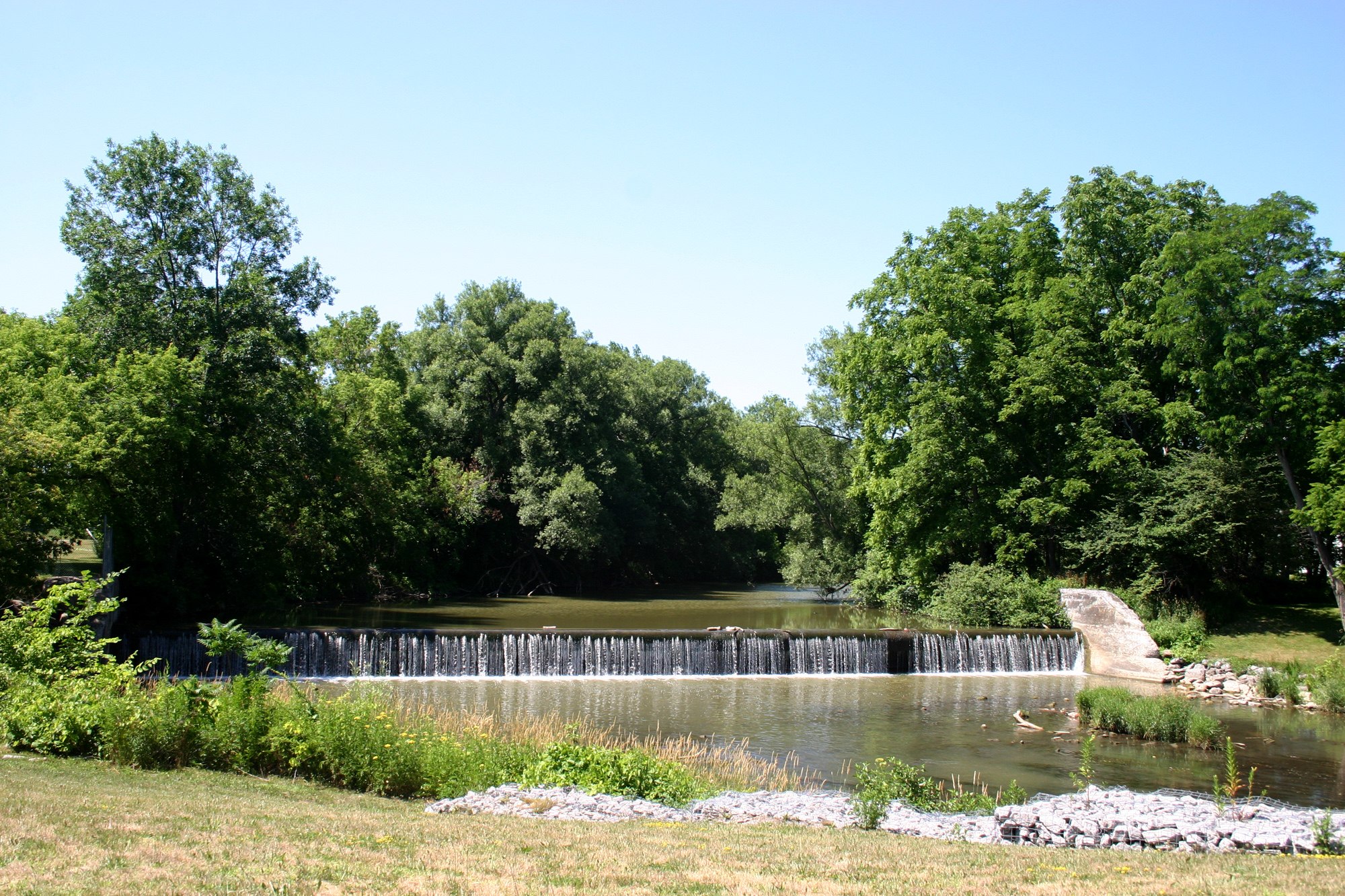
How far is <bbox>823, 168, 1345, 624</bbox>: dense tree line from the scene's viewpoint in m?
23.5

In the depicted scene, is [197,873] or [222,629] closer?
[197,873]

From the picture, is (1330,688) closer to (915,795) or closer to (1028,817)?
(915,795)

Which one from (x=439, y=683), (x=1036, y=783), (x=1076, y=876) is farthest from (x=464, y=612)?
(x=1076, y=876)

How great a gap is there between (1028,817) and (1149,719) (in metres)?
8.43

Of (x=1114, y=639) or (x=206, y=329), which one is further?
(x=206, y=329)

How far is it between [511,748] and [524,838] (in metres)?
3.75

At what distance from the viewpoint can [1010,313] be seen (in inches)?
1188

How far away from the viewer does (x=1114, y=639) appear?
23625 mm

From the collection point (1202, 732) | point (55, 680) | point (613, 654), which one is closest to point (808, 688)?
point (613, 654)

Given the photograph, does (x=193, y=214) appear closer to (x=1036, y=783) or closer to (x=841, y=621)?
(x=841, y=621)

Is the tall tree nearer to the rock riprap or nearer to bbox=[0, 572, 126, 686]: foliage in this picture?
bbox=[0, 572, 126, 686]: foliage

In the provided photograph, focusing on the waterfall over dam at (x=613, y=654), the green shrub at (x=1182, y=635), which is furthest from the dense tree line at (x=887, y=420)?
the waterfall over dam at (x=613, y=654)

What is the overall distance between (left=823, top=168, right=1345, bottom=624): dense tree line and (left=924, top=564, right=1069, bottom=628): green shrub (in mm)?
1190

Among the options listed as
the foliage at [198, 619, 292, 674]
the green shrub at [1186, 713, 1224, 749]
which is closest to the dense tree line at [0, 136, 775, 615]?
the foliage at [198, 619, 292, 674]
